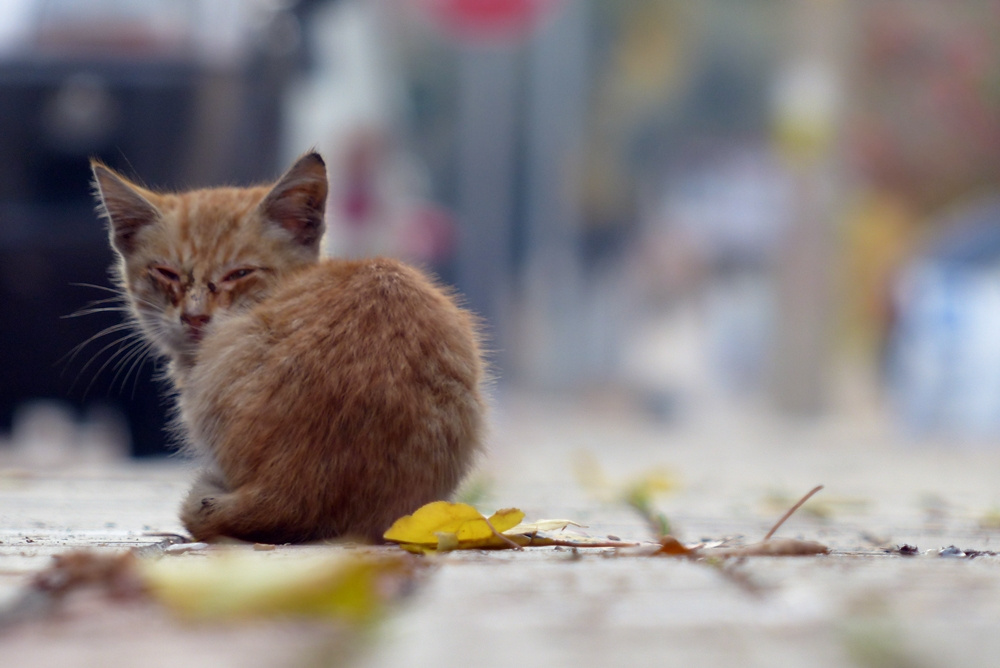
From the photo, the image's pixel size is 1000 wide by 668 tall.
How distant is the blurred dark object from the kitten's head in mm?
2355

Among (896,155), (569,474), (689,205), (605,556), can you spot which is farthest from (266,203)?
(689,205)

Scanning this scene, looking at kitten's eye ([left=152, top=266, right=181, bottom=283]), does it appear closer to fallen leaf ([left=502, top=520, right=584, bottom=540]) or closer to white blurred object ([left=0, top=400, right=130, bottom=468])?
fallen leaf ([left=502, top=520, right=584, bottom=540])

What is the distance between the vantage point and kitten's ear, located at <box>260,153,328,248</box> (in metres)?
3.06

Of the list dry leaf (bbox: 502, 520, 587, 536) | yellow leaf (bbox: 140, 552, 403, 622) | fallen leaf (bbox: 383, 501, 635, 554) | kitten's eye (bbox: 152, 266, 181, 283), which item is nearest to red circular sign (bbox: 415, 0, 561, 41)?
kitten's eye (bbox: 152, 266, 181, 283)

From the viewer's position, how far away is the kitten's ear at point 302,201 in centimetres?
306

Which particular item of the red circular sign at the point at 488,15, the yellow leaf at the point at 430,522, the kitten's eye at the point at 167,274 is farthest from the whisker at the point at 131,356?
the red circular sign at the point at 488,15

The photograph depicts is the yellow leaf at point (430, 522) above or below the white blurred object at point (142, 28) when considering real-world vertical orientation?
below

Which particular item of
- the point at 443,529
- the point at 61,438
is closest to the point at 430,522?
the point at 443,529

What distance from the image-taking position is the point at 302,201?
312cm

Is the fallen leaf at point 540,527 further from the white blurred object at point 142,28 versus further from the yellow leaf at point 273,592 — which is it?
the white blurred object at point 142,28

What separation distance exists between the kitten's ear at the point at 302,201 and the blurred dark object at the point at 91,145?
2553mm

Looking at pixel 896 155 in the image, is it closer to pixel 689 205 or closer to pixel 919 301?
pixel 689 205

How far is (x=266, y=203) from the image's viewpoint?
309 centimetres

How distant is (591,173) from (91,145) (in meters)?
22.7
